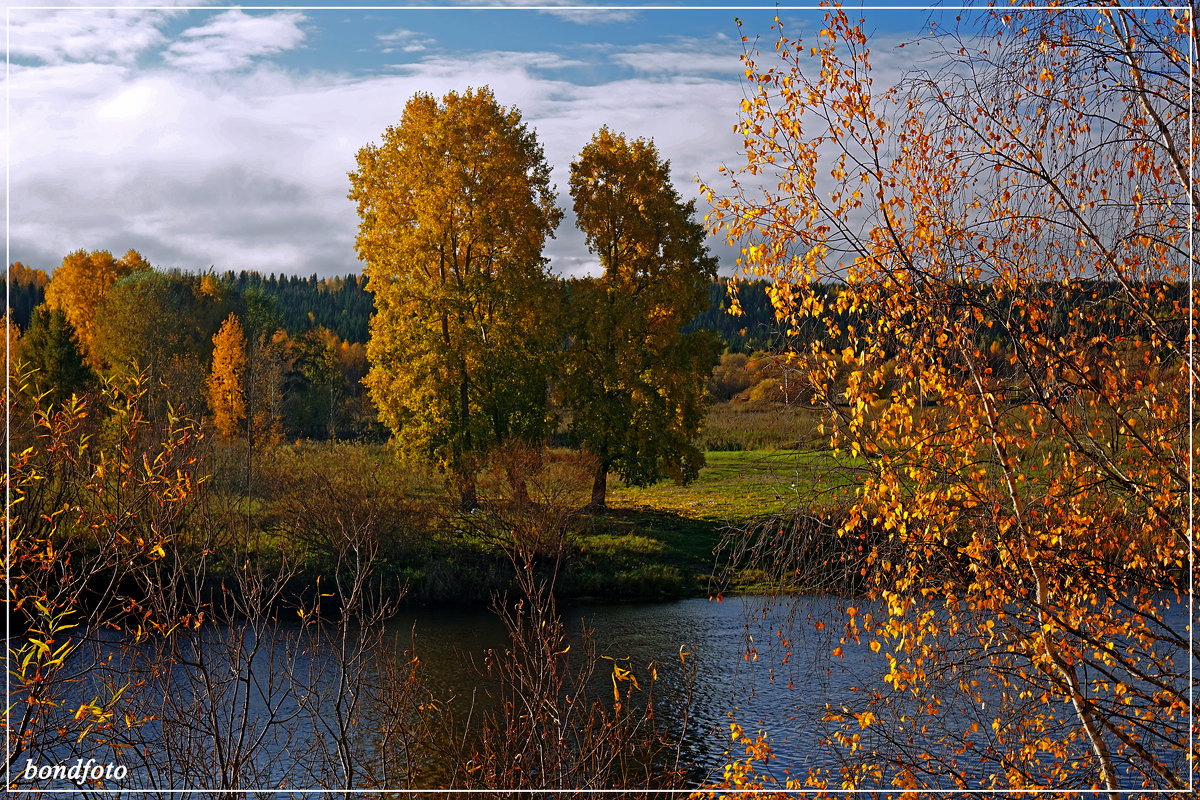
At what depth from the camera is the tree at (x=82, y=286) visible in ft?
128

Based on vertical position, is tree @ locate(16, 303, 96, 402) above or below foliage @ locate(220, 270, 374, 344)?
below

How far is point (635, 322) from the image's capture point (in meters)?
24.2

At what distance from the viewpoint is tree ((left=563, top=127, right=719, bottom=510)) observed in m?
24.4

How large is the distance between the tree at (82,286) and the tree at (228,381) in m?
5.86

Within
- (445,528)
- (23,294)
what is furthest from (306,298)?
(445,528)

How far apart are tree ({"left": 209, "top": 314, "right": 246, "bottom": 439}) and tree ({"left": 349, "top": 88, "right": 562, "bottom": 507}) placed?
38.9 ft

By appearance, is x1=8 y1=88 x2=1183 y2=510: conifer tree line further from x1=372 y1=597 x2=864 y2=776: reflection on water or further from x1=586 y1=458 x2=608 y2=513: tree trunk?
x1=372 y1=597 x2=864 y2=776: reflection on water

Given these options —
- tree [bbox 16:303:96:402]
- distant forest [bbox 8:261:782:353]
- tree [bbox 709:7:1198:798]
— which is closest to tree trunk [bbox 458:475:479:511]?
tree [bbox 16:303:96:402]

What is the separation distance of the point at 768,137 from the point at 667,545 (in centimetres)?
1878

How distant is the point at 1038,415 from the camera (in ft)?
15.5

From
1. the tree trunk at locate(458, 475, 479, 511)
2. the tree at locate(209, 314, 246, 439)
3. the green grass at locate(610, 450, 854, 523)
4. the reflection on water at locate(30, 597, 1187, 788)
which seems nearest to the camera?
the reflection on water at locate(30, 597, 1187, 788)

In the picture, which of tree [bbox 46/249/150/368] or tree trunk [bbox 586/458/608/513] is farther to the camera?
tree [bbox 46/249/150/368]

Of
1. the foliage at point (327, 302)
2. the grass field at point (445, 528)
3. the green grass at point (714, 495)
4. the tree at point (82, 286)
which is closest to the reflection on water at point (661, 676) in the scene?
the grass field at point (445, 528)

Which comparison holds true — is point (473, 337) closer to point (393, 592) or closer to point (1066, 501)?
point (393, 592)
